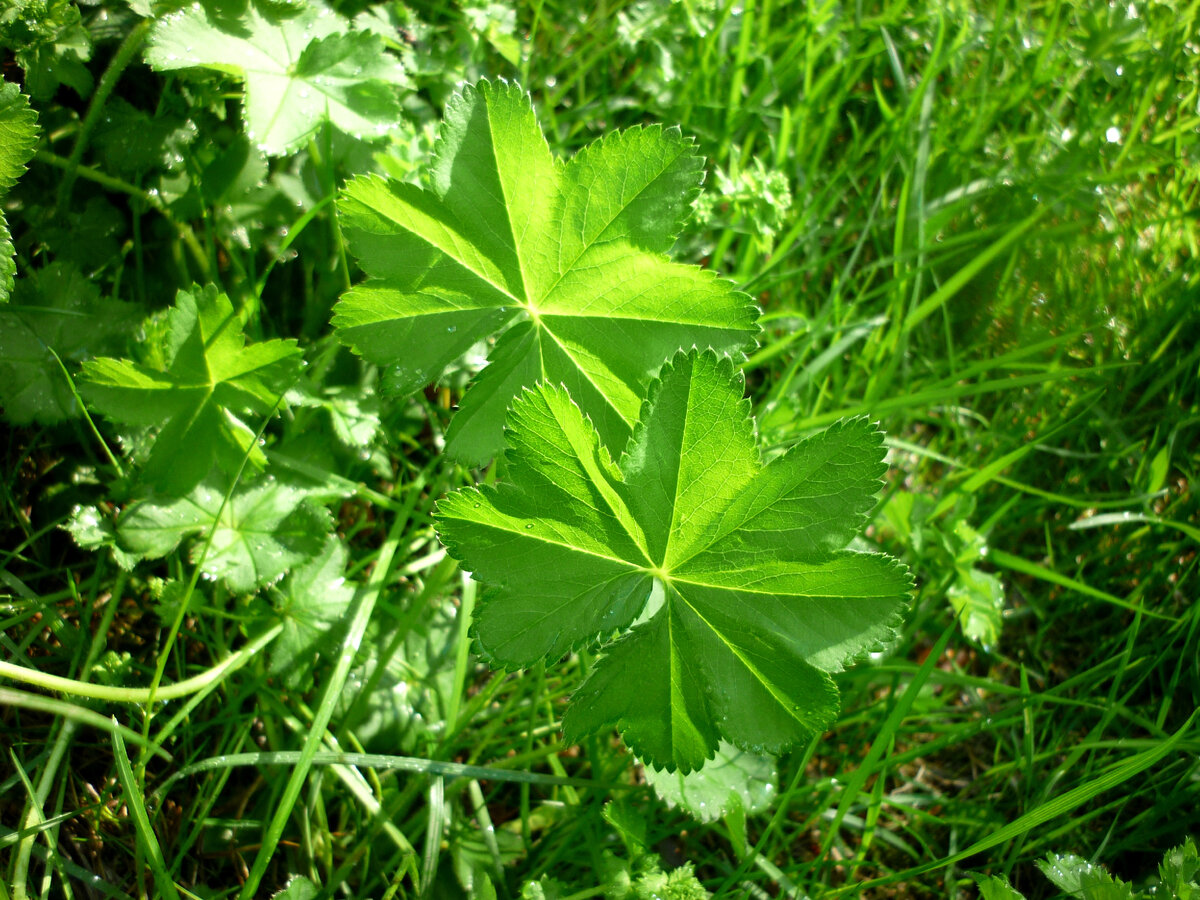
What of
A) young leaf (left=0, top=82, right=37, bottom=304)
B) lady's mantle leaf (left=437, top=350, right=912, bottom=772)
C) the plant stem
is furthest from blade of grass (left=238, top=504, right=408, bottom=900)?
the plant stem

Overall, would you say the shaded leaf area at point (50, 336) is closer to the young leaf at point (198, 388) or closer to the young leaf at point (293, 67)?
the young leaf at point (198, 388)

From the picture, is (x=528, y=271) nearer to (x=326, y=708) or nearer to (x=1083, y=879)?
(x=326, y=708)

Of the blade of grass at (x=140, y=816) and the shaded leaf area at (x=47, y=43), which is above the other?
the shaded leaf area at (x=47, y=43)

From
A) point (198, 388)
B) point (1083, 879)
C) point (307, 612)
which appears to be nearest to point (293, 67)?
point (198, 388)

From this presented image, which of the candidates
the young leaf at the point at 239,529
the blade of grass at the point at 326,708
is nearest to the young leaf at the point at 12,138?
the young leaf at the point at 239,529

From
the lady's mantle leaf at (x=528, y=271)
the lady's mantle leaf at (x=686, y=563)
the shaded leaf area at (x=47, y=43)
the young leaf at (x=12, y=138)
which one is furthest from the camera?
the shaded leaf area at (x=47, y=43)

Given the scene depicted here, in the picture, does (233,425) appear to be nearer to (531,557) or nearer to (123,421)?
(123,421)
